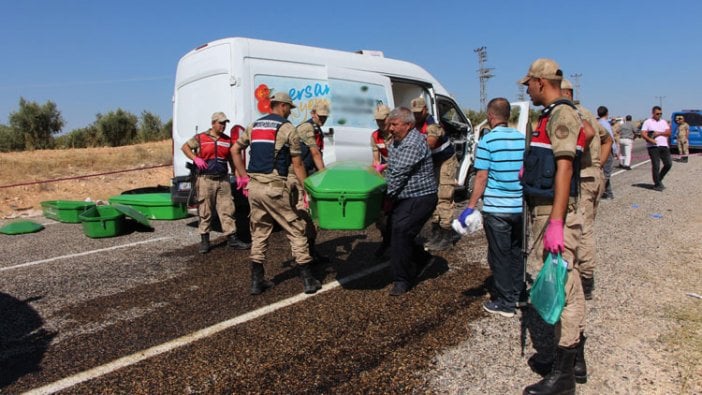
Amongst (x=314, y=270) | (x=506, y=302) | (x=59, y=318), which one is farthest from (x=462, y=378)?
(x=59, y=318)

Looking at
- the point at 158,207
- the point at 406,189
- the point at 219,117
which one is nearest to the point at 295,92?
the point at 219,117

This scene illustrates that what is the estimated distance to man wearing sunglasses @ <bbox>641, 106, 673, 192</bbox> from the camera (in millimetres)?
11234

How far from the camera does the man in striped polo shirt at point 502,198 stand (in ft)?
12.9

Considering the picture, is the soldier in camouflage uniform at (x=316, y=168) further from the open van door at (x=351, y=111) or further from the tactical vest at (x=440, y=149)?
the open van door at (x=351, y=111)

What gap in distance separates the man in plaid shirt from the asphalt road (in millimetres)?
352

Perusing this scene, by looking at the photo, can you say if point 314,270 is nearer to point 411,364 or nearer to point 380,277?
point 380,277

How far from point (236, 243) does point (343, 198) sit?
3037 mm

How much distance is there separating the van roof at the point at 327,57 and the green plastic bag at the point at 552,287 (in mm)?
5242

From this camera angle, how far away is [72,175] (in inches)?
629

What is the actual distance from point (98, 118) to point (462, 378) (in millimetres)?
33151

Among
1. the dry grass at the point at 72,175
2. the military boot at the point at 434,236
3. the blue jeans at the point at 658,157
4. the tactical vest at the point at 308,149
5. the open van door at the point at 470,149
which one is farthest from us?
the dry grass at the point at 72,175

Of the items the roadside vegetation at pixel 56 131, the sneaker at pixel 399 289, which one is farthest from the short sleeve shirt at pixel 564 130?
the roadside vegetation at pixel 56 131

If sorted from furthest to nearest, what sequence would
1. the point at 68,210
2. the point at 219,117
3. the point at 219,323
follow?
the point at 68,210 < the point at 219,117 < the point at 219,323

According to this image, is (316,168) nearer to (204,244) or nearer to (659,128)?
(204,244)
